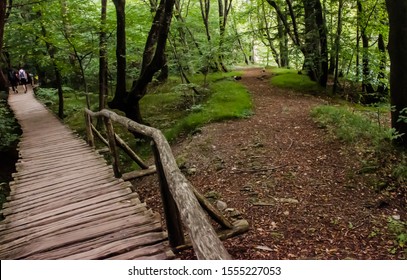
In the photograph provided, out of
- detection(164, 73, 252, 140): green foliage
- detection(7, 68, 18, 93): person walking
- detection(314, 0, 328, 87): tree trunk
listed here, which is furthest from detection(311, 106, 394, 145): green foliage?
detection(7, 68, 18, 93): person walking

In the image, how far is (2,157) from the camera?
13.5 metres

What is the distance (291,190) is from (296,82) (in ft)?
34.7

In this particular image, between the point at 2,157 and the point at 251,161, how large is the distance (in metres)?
11.1

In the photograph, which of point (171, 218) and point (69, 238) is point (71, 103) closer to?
point (69, 238)

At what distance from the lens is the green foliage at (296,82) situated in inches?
574

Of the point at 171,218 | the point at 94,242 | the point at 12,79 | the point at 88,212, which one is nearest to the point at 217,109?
the point at 88,212

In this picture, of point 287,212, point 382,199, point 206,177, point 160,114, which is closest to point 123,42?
point 160,114

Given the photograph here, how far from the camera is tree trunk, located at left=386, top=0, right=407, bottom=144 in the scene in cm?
579

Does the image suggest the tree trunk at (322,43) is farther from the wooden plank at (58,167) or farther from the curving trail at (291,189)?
the wooden plank at (58,167)

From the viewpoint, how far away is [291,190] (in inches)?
233

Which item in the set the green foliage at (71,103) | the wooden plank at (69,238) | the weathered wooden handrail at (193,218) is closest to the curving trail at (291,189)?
the wooden plank at (69,238)

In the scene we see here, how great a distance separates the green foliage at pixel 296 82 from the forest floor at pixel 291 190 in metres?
4.89
